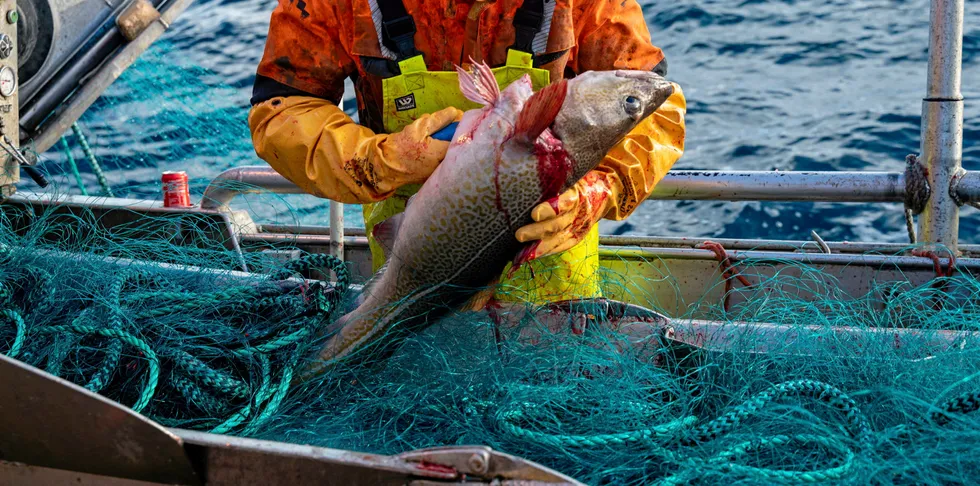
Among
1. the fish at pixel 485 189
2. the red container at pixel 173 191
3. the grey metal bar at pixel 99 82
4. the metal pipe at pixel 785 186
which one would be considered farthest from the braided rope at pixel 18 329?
the grey metal bar at pixel 99 82

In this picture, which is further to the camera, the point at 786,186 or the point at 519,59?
the point at 786,186

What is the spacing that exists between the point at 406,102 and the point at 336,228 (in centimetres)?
137

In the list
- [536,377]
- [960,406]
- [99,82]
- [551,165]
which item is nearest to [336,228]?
[99,82]

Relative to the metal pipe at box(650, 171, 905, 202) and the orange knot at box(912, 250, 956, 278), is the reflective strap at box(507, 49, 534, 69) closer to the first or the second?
the metal pipe at box(650, 171, 905, 202)

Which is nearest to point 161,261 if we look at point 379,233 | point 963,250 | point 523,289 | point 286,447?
point 379,233

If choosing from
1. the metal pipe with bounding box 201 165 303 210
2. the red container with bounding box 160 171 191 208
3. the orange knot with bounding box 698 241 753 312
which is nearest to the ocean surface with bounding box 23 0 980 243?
the metal pipe with bounding box 201 165 303 210

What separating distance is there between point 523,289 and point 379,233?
18.5 inches

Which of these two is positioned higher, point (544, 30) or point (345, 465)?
point (544, 30)

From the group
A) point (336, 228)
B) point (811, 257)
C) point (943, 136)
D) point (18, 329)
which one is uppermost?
point (18, 329)

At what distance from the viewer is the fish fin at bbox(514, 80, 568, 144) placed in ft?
7.22

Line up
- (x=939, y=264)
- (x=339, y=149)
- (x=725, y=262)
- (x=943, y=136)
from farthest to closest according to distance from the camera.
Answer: (x=943, y=136) < (x=725, y=262) < (x=939, y=264) < (x=339, y=149)

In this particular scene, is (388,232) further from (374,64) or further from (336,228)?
(336,228)

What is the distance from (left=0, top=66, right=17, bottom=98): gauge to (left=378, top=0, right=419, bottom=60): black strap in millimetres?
2356

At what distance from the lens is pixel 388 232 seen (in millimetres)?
2555
